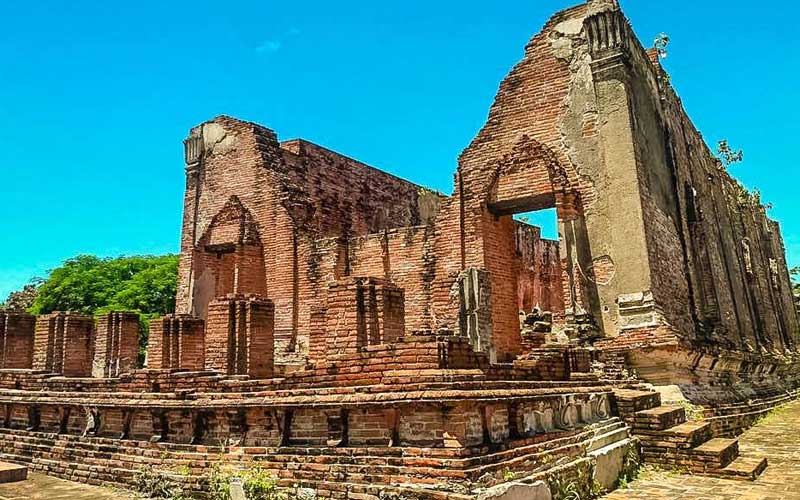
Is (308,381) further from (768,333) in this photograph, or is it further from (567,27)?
(768,333)

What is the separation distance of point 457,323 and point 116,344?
6.46m

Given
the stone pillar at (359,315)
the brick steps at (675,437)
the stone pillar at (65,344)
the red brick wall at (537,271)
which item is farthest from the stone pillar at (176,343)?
the red brick wall at (537,271)

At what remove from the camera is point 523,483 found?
5.47 meters

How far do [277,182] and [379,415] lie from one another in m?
10.8

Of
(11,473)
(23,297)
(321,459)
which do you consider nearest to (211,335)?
(11,473)

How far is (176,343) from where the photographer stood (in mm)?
11734

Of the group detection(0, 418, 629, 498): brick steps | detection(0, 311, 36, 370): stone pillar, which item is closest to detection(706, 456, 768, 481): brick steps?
detection(0, 418, 629, 498): brick steps

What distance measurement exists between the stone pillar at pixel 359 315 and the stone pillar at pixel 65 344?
6933 mm

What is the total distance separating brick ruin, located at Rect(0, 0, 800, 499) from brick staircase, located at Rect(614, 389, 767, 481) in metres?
0.03

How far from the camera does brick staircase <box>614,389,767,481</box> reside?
313 inches

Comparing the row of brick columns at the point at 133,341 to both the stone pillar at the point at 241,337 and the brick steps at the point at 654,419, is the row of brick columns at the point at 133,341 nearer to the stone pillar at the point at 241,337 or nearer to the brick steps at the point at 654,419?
the stone pillar at the point at 241,337

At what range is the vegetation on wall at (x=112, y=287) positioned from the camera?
1156 inches

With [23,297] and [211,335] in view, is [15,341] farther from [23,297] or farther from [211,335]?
[23,297]

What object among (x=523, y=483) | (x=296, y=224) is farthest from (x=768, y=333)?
(x=523, y=483)
